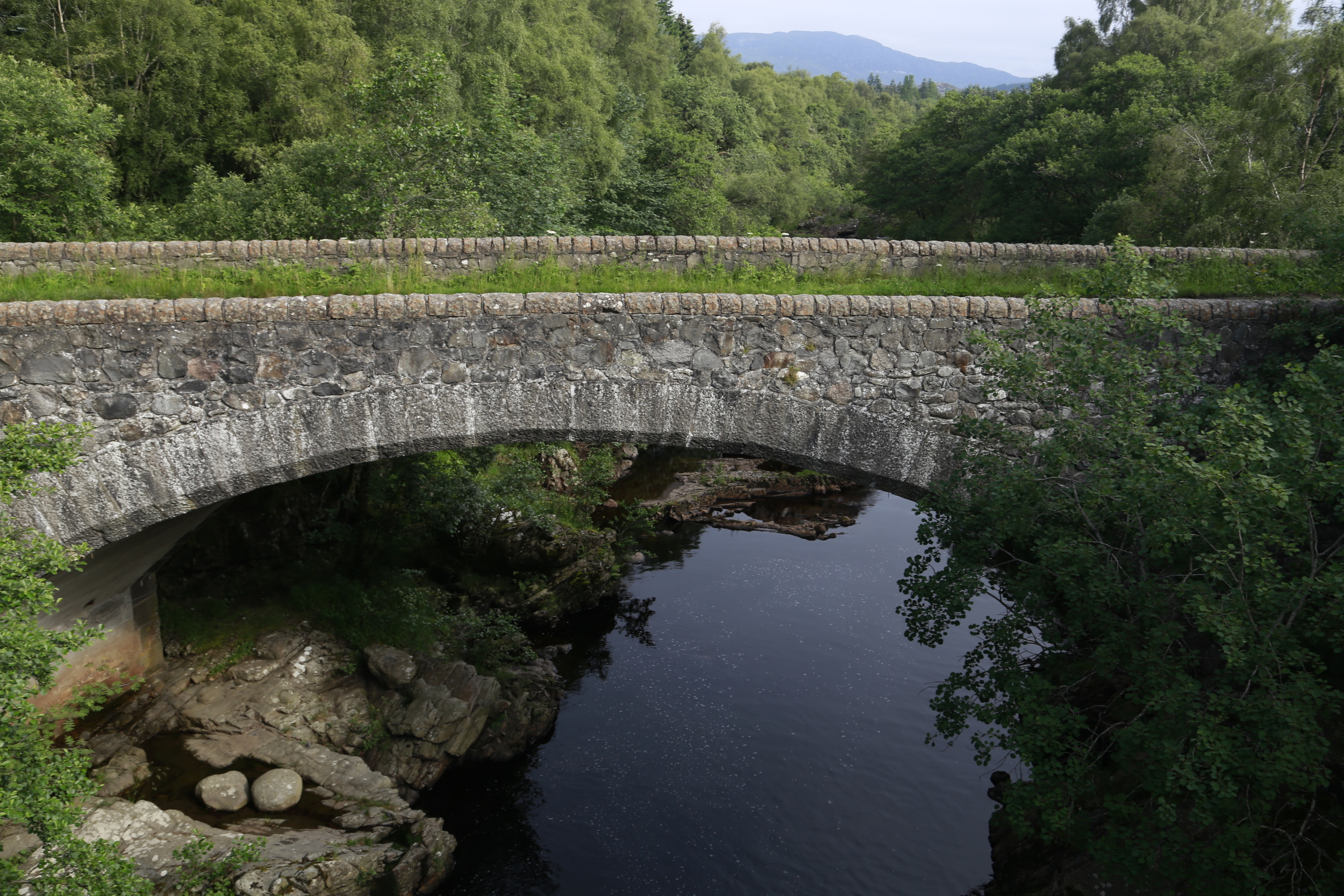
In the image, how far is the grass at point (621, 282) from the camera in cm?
873

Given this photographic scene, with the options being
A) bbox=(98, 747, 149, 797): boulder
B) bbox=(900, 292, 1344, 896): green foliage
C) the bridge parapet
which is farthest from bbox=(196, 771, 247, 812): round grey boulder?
bbox=(900, 292, 1344, 896): green foliage

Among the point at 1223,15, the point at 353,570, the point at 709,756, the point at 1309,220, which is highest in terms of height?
the point at 1223,15

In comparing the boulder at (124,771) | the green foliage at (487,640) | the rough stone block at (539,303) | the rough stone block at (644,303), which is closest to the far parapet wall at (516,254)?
the rough stone block at (644,303)

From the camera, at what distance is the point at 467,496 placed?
15352mm

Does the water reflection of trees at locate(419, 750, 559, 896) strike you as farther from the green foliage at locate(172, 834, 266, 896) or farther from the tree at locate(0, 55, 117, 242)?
the tree at locate(0, 55, 117, 242)

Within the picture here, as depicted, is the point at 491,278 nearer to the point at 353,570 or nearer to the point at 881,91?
the point at 353,570

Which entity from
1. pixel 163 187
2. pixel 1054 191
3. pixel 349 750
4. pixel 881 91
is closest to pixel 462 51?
pixel 163 187

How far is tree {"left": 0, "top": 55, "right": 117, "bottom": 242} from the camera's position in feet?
55.3

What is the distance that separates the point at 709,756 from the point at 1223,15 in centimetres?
3552

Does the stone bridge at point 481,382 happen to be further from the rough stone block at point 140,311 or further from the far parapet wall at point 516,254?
the far parapet wall at point 516,254

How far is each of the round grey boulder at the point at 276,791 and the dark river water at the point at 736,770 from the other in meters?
1.88

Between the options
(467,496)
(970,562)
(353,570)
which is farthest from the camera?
(467,496)

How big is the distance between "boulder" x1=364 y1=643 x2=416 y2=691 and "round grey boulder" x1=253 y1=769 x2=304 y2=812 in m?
1.89

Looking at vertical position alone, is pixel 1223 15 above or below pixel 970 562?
above
